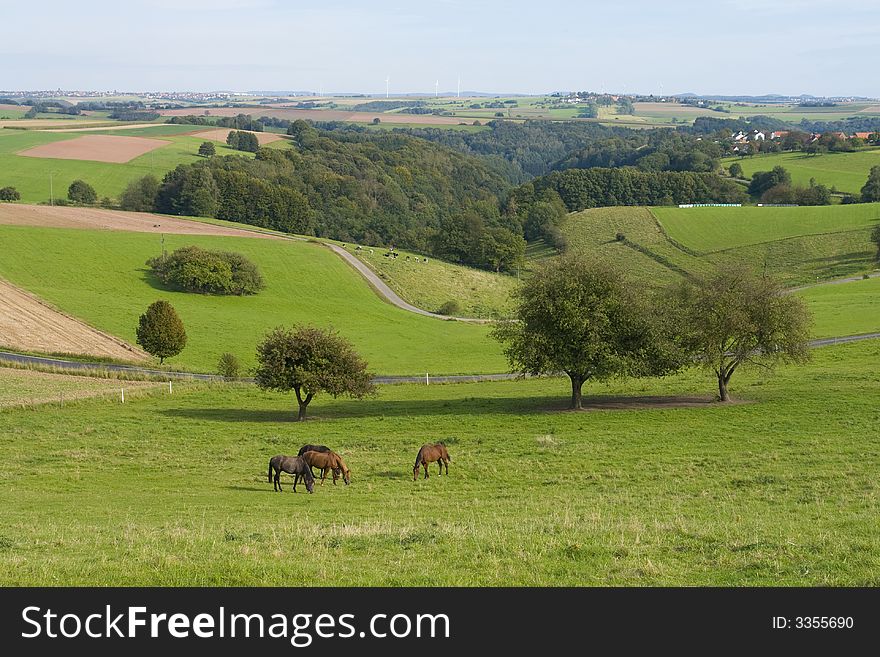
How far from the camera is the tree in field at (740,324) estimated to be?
44.6 meters

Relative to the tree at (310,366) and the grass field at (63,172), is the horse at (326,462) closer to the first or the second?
the tree at (310,366)

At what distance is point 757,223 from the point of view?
154 meters

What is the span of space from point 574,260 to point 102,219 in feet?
333

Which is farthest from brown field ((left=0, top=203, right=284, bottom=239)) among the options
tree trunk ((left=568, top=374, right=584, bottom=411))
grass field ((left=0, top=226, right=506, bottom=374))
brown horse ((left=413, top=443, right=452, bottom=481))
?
brown horse ((left=413, top=443, right=452, bottom=481))

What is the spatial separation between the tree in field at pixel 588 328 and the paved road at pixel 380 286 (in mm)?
51725

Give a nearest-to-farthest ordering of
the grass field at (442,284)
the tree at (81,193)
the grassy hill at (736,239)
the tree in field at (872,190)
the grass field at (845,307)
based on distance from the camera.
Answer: the grass field at (845,307), the grass field at (442,284), the grassy hill at (736,239), the tree at (81,193), the tree in field at (872,190)

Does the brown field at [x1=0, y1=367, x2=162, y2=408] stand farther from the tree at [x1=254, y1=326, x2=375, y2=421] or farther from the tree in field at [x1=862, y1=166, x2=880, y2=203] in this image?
the tree in field at [x1=862, y1=166, x2=880, y2=203]

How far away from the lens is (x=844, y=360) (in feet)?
189

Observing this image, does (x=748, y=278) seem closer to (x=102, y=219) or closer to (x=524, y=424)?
(x=524, y=424)

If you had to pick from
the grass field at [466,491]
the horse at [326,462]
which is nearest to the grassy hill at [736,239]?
the grass field at [466,491]

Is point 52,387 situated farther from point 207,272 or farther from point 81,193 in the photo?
point 81,193
